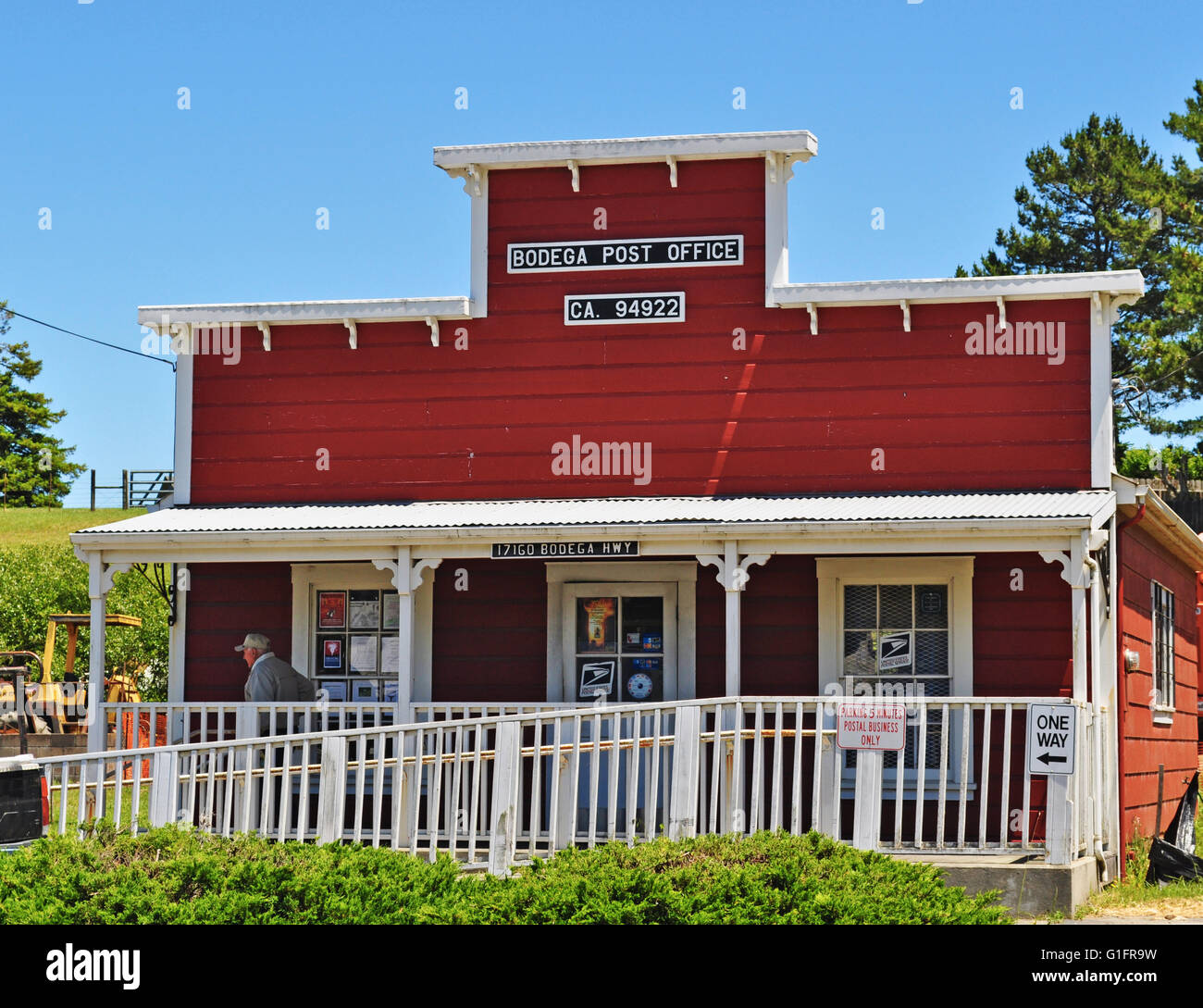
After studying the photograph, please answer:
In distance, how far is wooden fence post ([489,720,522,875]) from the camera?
9.61 m

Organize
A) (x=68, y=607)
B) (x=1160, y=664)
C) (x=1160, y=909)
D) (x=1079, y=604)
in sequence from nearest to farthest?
(x=1160, y=909) < (x=1079, y=604) < (x=1160, y=664) < (x=68, y=607)

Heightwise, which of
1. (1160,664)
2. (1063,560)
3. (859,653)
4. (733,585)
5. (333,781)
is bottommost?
(333,781)

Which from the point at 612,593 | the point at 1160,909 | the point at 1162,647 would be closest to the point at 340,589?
the point at 612,593

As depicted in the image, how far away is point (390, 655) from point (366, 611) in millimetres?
483

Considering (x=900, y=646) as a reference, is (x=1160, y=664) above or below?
below

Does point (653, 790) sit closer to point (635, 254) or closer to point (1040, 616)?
point (1040, 616)

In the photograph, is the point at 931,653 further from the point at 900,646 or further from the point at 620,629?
the point at 620,629

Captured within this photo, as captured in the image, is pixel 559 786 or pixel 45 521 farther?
pixel 45 521

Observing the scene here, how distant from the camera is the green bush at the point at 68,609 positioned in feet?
111

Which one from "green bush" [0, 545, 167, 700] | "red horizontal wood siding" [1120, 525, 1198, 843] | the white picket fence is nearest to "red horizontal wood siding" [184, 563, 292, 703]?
the white picket fence

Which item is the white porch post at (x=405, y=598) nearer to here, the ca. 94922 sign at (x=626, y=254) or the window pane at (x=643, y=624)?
the window pane at (x=643, y=624)

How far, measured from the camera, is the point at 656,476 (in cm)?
1420

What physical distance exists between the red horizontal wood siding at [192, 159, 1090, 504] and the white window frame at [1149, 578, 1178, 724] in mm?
3186

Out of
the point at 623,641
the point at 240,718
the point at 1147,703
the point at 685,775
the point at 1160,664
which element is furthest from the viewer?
the point at 1160,664
